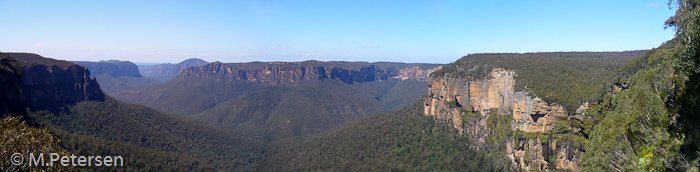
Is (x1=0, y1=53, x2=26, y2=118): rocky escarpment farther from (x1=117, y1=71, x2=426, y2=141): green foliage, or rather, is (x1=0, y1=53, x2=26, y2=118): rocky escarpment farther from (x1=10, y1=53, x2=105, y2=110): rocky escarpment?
(x1=117, y1=71, x2=426, y2=141): green foliage

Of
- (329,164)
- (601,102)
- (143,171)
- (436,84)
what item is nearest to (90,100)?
(143,171)

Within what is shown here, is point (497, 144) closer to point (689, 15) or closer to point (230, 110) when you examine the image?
point (689, 15)

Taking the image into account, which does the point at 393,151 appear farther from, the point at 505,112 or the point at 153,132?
the point at 153,132

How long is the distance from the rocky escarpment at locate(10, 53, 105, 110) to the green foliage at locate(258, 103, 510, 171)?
150 feet

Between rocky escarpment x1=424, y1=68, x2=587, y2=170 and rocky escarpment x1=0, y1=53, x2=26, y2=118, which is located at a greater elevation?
rocky escarpment x1=0, y1=53, x2=26, y2=118

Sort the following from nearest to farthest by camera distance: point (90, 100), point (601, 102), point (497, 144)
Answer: point (601, 102)
point (497, 144)
point (90, 100)

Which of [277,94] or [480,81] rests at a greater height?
[480,81]

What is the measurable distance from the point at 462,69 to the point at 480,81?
26.5 feet

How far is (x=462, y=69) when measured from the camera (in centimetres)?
5806

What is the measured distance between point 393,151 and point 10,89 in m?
53.3

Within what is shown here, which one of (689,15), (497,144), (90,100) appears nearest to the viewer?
(689,15)

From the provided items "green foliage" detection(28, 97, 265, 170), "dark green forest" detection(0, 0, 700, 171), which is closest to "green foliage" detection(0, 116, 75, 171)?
"dark green forest" detection(0, 0, 700, 171)

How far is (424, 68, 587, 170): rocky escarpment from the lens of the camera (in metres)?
36.2

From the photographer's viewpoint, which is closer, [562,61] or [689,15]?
[689,15]
